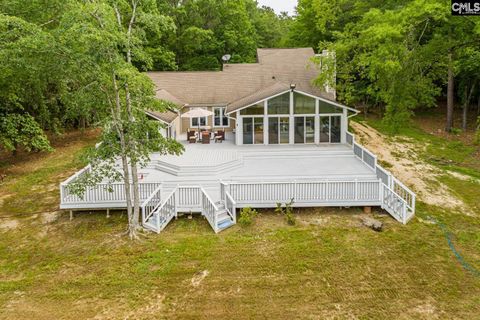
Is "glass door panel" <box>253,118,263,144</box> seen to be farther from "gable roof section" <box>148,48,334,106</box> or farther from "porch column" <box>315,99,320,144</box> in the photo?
"gable roof section" <box>148,48,334,106</box>

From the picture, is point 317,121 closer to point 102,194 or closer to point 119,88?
point 102,194

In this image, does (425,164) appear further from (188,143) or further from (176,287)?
(176,287)

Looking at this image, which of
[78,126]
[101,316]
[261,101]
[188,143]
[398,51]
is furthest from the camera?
[78,126]

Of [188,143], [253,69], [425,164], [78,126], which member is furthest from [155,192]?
[78,126]

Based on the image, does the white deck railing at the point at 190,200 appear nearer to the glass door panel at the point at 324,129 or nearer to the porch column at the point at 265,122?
the porch column at the point at 265,122

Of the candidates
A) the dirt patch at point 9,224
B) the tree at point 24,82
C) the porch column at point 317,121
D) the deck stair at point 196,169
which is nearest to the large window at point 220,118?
the porch column at point 317,121

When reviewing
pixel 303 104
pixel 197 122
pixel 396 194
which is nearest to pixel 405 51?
pixel 396 194
